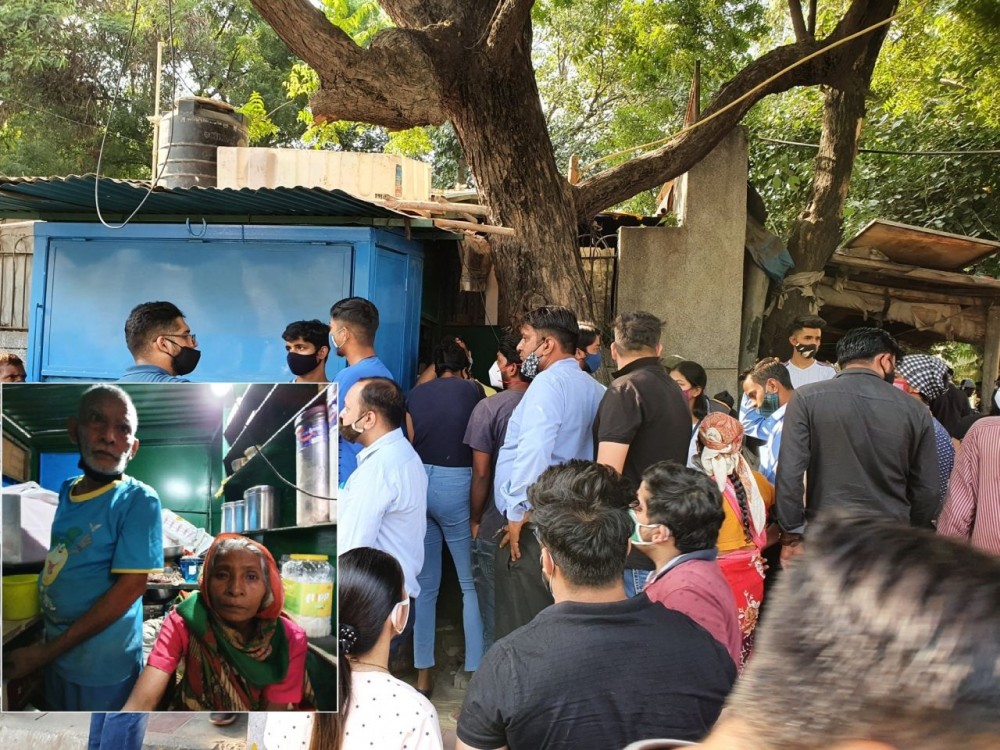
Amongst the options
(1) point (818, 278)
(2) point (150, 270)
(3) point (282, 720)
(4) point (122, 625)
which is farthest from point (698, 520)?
(1) point (818, 278)

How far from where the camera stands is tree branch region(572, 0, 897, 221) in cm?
743

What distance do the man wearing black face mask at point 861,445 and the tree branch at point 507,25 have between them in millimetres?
3272

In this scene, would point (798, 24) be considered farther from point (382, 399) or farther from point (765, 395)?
point (382, 399)

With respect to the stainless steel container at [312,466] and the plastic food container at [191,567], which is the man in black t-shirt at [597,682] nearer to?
the stainless steel container at [312,466]

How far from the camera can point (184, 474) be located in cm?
243

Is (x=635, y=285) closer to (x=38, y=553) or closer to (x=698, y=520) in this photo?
(x=698, y=520)

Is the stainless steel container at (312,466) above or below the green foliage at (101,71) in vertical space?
below

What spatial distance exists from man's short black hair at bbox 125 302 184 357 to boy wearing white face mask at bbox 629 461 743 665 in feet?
7.30

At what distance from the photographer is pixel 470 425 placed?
16.8ft

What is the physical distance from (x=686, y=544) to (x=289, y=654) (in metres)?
1.49

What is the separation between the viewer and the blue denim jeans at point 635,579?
4.08 meters

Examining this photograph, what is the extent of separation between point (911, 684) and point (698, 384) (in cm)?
A: 493

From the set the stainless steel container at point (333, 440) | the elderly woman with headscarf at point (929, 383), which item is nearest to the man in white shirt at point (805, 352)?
the elderly woman with headscarf at point (929, 383)

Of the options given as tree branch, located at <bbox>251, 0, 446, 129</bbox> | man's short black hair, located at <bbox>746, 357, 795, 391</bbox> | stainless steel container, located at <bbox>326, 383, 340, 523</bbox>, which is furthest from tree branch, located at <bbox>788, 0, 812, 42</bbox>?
stainless steel container, located at <bbox>326, 383, 340, 523</bbox>
